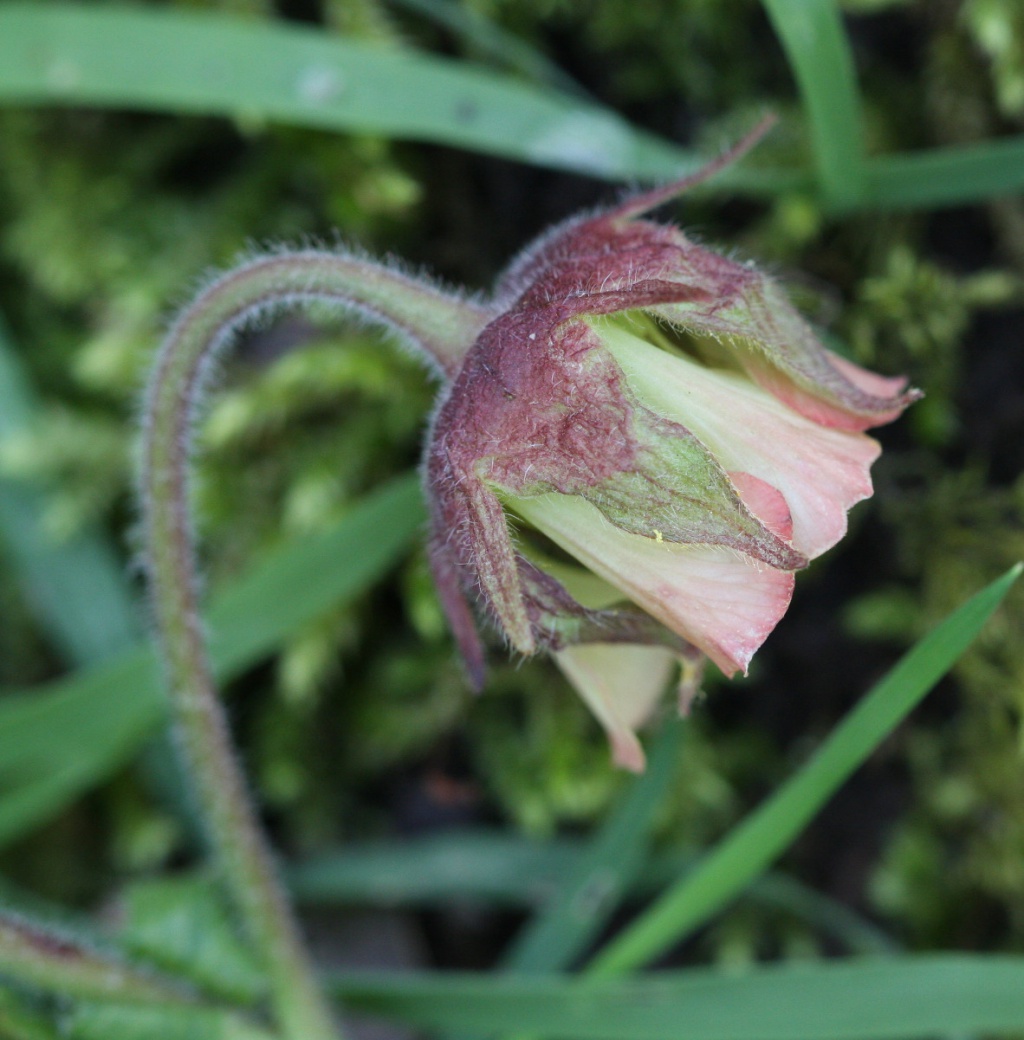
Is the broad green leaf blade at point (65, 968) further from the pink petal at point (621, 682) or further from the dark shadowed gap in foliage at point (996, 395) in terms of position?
the dark shadowed gap in foliage at point (996, 395)

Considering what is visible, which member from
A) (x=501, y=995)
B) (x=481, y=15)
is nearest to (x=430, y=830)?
(x=501, y=995)

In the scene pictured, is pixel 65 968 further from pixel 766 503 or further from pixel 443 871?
pixel 766 503

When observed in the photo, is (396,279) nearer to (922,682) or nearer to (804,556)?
(804,556)

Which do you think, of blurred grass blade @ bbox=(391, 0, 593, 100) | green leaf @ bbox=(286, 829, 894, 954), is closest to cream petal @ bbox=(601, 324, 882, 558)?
blurred grass blade @ bbox=(391, 0, 593, 100)

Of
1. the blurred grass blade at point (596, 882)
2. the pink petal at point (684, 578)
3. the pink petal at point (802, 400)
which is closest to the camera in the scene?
the pink petal at point (684, 578)

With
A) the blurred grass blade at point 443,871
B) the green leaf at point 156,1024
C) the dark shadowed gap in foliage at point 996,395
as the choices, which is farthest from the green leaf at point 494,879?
the dark shadowed gap in foliage at point 996,395

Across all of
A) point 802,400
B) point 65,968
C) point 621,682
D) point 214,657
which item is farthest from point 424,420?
point 65,968

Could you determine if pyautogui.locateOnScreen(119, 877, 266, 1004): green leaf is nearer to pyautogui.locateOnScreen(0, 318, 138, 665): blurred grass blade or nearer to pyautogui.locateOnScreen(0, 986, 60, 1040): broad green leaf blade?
pyautogui.locateOnScreen(0, 986, 60, 1040): broad green leaf blade
